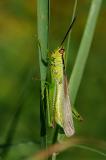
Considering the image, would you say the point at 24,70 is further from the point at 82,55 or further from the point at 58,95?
the point at 82,55

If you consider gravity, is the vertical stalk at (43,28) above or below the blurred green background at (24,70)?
above

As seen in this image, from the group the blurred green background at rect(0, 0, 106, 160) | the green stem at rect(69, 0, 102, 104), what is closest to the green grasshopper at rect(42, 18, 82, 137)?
the green stem at rect(69, 0, 102, 104)

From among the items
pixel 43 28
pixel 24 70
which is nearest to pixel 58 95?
pixel 43 28

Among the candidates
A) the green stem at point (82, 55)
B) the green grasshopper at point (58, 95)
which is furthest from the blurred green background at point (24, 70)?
the green stem at point (82, 55)

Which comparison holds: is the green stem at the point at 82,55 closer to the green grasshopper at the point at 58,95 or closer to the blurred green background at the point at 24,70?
the green grasshopper at the point at 58,95

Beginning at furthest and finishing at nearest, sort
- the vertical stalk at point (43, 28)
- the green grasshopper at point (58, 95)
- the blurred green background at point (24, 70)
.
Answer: the blurred green background at point (24, 70) < the green grasshopper at point (58, 95) < the vertical stalk at point (43, 28)
